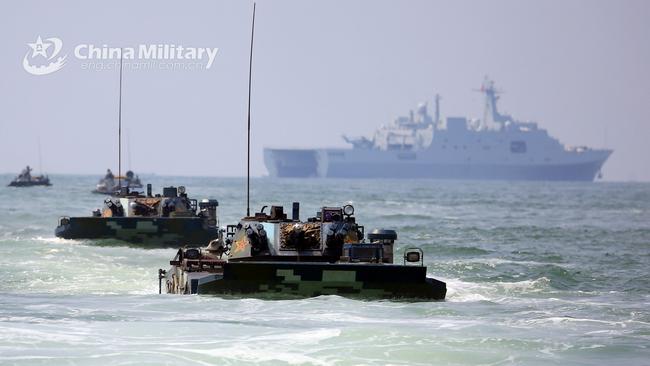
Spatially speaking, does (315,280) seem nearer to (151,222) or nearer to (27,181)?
(151,222)

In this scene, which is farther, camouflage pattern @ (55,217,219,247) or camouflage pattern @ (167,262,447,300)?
camouflage pattern @ (55,217,219,247)

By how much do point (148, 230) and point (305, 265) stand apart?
18868 millimetres

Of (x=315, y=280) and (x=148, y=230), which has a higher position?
(x=315, y=280)

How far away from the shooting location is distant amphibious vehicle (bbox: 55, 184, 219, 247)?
40.5m

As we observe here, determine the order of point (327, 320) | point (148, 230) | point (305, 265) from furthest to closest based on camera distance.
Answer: point (148, 230)
point (305, 265)
point (327, 320)

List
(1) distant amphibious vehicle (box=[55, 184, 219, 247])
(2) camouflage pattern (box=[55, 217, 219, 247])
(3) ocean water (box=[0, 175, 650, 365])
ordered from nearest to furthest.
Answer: (3) ocean water (box=[0, 175, 650, 365]) < (2) camouflage pattern (box=[55, 217, 219, 247]) < (1) distant amphibious vehicle (box=[55, 184, 219, 247])

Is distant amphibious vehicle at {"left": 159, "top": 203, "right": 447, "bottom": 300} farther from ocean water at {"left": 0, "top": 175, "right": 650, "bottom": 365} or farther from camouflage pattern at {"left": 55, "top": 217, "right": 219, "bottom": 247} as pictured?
camouflage pattern at {"left": 55, "top": 217, "right": 219, "bottom": 247}

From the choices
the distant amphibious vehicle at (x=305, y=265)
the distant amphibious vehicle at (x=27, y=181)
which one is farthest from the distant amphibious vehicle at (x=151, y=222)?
the distant amphibious vehicle at (x=27, y=181)

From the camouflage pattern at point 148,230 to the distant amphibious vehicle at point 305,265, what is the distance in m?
14.6

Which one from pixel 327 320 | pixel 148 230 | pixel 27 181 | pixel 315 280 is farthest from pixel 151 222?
pixel 27 181

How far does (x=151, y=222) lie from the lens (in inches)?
1615

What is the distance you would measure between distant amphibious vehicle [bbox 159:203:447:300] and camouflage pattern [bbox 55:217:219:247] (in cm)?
1459

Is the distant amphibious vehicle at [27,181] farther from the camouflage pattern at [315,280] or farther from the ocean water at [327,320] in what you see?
the camouflage pattern at [315,280]

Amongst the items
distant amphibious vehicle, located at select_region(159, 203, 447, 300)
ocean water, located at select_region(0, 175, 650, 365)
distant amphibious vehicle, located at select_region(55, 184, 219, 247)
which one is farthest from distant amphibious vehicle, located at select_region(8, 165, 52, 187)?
→ distant amphibious vehicle, located at select_region(159, 203, 447, 300)
